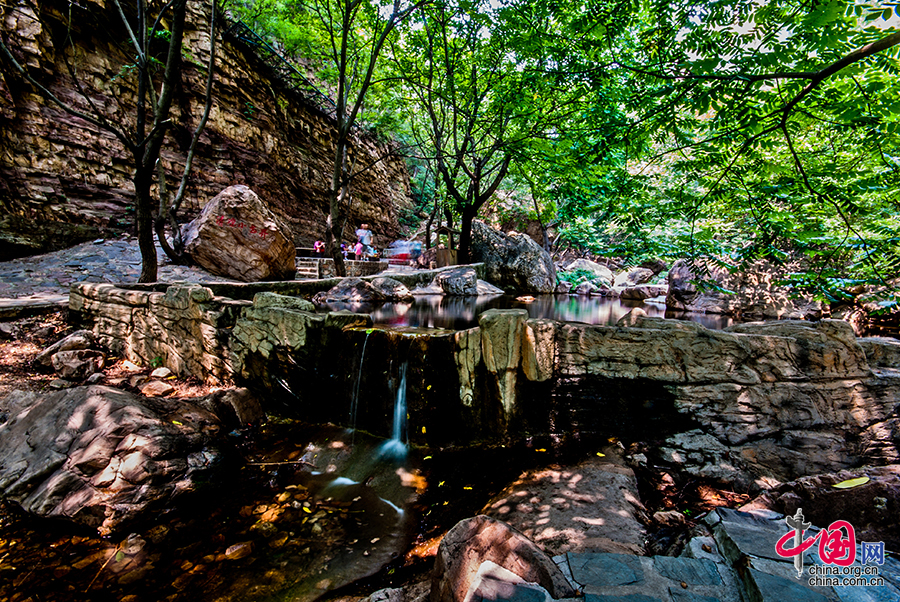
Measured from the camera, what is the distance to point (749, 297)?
8844 millimetres

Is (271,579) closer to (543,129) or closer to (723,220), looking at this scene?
(723,220)

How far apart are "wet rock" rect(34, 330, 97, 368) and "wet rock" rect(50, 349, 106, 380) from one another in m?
0.05

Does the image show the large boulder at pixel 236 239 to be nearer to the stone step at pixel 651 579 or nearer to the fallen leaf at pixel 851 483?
the stone step at pixel 651 579

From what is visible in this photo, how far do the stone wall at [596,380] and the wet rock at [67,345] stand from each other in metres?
1.75

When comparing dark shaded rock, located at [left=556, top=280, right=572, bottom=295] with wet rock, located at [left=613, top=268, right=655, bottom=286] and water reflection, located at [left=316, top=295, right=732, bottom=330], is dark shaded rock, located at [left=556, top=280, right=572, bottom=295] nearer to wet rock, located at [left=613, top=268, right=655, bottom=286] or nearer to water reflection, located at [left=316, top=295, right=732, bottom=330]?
wet rock, located at [left=613, top=268, right=655, bottom=286]

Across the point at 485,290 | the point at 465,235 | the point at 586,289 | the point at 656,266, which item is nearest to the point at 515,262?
the point at 465,235

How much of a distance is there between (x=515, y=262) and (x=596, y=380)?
1160 centimetres

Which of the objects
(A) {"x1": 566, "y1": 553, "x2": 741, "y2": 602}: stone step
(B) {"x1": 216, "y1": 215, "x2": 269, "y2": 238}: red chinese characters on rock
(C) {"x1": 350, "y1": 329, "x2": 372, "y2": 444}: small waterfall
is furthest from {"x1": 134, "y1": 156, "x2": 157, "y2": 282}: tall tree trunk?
(A) {"x1": 566, "y1": 553, "x2": 741, "y2": 602}: stone step

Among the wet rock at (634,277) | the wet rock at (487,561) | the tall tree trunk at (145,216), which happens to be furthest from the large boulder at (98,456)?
the wet rock at (634,277)

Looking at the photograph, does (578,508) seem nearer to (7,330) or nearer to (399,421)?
(399,421)

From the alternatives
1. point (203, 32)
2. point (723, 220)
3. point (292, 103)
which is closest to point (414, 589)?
point (723, 220)

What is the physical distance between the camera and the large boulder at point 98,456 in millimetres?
2793

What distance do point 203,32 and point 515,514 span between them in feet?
54.9

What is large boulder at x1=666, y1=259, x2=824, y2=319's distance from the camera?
799 centimetres
